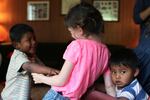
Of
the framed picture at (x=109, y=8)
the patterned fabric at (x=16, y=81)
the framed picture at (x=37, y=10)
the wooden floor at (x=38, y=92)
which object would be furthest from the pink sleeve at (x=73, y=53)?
the framed picture at (x=37, y=10)

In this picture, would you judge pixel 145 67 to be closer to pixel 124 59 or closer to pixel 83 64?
pixel 124 59

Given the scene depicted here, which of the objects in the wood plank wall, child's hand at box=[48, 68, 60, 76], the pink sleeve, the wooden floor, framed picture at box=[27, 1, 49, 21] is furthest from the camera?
framed picture at box=[27, 1, 49, 21]

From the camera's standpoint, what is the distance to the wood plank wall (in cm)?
720

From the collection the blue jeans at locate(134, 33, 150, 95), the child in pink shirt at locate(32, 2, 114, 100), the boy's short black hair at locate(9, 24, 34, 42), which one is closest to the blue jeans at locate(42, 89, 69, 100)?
the child in pink shirt at locate(32, 2, 114, 100)

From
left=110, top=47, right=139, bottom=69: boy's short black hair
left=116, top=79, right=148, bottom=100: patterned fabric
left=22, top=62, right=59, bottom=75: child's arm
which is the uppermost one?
left=110, top=47, right=139, bottom=69: boy's short black hair

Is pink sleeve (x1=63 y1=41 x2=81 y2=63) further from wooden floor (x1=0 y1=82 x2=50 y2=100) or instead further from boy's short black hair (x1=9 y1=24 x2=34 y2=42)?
wooden floor (x1=0 y1=82 x2=50 y2=100)

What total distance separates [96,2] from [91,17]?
19.4 ft

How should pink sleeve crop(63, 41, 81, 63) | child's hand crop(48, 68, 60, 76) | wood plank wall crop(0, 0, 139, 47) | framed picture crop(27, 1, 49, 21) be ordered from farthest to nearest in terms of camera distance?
1. framed picture crop(27, 1, 49, 21)
2. wood plank wall crop(0, 0, 139, 47)
3. child's hand crop(48, 68, 60, 76)
4. pink sleeve crop(63, 41, 81, 63)

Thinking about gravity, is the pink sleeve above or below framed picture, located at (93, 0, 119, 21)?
below

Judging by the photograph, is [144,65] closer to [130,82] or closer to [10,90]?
[130,82]

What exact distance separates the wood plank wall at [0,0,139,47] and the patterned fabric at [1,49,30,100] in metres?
4.84

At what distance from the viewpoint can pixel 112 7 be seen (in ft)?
23.9

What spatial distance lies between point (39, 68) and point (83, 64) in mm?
324

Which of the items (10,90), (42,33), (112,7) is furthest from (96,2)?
(10,90)
